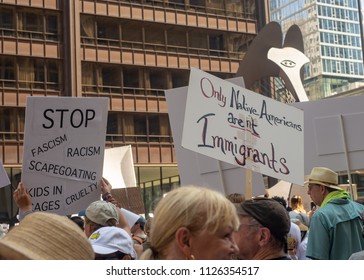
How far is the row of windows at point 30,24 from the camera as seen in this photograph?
123ft

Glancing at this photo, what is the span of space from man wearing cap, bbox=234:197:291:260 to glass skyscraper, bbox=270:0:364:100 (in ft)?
347

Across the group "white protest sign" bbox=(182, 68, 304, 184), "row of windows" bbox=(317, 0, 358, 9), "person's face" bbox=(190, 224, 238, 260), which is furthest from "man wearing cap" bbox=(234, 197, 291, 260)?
"row of windows" bbox=(317, 0, 358, 9)

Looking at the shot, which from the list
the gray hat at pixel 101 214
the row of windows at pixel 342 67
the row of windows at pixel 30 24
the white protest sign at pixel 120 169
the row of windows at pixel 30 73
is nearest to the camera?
the gray hat at pixel 101 214

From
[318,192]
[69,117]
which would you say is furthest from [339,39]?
[318,192]

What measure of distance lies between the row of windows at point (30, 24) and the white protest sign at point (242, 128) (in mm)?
33055

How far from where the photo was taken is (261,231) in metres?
3.14

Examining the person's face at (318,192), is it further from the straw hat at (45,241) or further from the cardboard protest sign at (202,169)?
the straw hat at (45,241)

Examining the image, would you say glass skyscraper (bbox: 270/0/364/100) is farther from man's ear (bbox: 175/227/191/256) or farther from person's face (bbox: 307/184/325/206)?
man's ear (bbox: 175/227/191/256)

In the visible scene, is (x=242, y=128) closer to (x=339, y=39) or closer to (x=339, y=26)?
(x=339, y=39)

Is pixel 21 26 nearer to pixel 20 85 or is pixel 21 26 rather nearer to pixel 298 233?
pixel 20 85

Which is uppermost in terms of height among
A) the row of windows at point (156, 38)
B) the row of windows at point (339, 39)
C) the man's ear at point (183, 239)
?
the row of windows at point (339, 39)

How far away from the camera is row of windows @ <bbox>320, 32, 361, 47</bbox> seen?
401ft

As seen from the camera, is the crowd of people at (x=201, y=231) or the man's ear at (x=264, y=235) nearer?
the crowd of people at (x=201, y=231)

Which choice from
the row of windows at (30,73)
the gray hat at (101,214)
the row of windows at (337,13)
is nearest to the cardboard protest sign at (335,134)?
the gray hat at (101,214)
